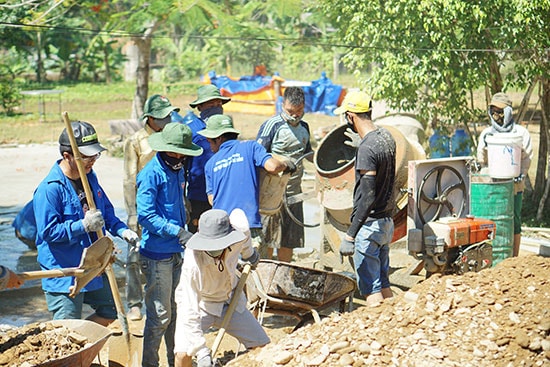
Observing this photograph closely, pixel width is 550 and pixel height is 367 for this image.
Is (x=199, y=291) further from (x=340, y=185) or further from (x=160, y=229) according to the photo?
(x=340, y=185)

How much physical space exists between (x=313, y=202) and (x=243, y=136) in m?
7.67

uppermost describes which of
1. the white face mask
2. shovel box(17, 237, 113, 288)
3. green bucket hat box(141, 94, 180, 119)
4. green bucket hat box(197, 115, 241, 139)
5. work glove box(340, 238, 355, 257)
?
green bucket hat box(141, 94, 180, 119)

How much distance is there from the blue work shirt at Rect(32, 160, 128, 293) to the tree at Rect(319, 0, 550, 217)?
6.00 metres

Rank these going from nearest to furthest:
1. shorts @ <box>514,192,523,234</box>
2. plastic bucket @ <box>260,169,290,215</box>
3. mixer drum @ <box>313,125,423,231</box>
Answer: plastic bucket @ <box>260,169,290,215</box> → mixer drum @ <box>313,125,423,231</box> → shorts @ <box>514,192,523,234</box>

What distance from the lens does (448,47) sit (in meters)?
10.1

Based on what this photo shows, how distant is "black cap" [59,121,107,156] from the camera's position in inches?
209

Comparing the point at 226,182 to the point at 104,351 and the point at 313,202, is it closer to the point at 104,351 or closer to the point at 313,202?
the point at 104,351

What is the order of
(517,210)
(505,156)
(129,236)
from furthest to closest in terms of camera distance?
1. (517,210)
2. (505,156)
3. (129,236)

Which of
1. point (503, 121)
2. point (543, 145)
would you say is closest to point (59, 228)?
point (503, 121)

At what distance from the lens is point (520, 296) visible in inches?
203

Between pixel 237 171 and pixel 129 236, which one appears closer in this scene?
pixel 129 236

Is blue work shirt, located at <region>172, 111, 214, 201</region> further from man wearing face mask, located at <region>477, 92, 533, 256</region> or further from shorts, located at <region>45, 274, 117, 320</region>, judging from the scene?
man wearing face mask, located at <region>477, 92, 533, 256</region>

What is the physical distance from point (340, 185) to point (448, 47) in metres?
3.67

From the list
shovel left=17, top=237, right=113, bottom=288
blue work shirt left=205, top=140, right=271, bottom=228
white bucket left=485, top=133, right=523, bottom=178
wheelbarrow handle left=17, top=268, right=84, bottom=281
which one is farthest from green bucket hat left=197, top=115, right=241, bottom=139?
white bucket left=485, top=133, right=523, bottom=178
